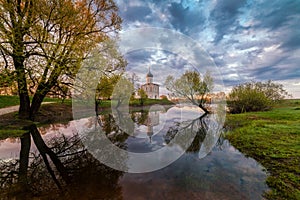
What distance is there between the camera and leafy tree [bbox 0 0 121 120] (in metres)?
9.08

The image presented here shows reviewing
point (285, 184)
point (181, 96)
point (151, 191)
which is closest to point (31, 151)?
point (151, 191)

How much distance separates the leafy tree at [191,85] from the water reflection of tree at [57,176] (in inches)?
781

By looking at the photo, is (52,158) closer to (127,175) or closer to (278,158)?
(127,175)

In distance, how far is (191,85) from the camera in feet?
78.3

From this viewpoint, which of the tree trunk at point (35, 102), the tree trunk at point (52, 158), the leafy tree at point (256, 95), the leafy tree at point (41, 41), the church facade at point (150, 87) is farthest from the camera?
the church facade at point (150, 87)

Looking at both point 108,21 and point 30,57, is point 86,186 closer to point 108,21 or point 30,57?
point 30,57

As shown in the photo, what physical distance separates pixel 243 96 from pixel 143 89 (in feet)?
92.7

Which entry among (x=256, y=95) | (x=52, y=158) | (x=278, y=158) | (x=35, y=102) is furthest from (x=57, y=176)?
(x=256, y=95)

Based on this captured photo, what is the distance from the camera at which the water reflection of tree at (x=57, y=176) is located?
11.4 ft

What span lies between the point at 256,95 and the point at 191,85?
9625 mm

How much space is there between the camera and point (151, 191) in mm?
3592

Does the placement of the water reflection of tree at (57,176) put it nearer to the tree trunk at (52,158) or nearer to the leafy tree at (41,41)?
the tree trunk at (52,158)

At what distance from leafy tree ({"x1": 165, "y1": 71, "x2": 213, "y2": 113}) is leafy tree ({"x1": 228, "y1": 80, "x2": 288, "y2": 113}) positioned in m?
4.39

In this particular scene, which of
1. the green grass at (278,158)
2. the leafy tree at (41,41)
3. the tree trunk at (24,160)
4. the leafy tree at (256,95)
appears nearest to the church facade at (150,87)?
the leafy tree at (256,95)
